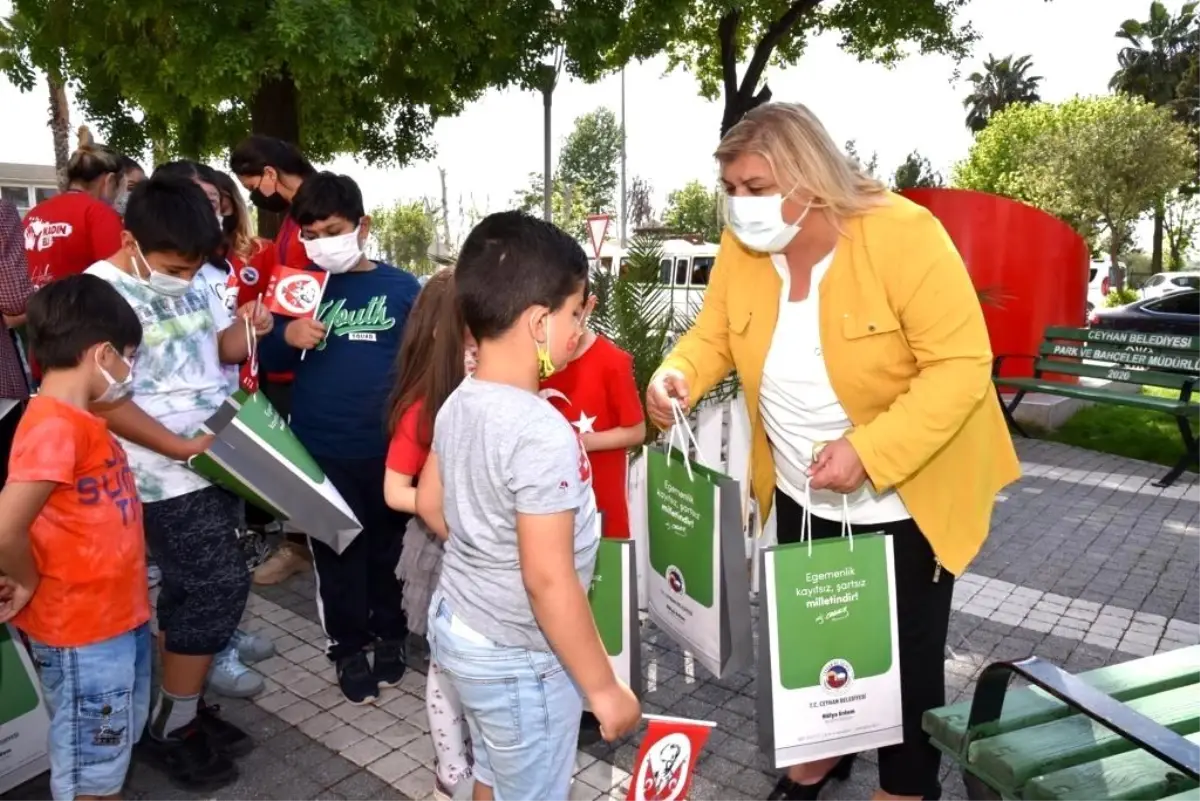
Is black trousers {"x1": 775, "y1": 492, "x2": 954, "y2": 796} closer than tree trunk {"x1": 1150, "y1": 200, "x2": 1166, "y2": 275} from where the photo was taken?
Yes

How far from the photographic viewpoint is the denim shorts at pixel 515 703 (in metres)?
1.70

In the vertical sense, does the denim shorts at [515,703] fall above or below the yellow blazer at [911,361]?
below

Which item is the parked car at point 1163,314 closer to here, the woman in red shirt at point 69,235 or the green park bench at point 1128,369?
the green park bench at point 1128,369

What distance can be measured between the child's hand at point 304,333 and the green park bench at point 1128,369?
5.80 m

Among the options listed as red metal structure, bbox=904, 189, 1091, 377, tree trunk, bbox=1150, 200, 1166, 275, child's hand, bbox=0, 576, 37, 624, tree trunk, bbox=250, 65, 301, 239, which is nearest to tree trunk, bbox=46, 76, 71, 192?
tree trunk, bbox=250, 65, 301, 239

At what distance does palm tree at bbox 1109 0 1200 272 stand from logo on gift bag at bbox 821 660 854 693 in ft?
198

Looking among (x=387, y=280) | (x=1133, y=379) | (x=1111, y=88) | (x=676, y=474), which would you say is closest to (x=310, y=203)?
(x=387, y=280)

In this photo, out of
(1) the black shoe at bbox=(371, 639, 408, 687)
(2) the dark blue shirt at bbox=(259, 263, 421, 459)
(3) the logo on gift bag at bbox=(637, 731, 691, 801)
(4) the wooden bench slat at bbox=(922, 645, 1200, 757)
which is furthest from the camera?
(1) the black shoe at bbox=(371, 639, 408, 687)

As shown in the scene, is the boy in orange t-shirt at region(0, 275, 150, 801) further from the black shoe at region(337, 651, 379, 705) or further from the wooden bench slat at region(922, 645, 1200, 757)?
the wooden bench slat at region(922, 645, 1200, 757)

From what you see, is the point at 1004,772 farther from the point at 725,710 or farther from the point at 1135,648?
the point at 1135,648

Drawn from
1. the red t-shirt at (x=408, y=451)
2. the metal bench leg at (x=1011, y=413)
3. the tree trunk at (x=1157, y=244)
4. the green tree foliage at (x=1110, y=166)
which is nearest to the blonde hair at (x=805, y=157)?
the red t-shirt at (x=408, y=451)

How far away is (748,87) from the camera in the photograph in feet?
41.6

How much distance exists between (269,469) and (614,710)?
1322 millimetres

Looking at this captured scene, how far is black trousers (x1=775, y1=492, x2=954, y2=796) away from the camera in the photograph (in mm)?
2217
